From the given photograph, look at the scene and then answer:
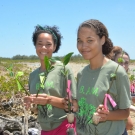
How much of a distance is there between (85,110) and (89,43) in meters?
0.47

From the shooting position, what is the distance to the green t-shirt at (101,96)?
71.7 inches

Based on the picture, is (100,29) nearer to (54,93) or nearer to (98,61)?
(98,61)

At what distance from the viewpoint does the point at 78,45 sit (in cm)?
195

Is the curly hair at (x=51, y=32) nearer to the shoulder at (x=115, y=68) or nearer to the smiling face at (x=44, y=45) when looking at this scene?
the smiling face at (x=44, y=45)

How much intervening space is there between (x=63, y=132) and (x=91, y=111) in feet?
1.79

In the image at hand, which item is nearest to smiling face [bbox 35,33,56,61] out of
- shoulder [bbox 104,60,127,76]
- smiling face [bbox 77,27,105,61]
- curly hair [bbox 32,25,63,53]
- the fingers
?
curly hair [bbox 32,25,63,53]

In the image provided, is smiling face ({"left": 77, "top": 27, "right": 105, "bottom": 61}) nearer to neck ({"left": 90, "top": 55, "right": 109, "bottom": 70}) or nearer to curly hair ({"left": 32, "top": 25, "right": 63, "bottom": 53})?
neck ({"left": 90, "top": 55, "right": 109, "bottom": 70})

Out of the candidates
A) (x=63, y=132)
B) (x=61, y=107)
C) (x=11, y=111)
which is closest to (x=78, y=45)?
(x=61, y=107)

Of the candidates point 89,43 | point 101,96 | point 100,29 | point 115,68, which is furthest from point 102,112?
point 100,29

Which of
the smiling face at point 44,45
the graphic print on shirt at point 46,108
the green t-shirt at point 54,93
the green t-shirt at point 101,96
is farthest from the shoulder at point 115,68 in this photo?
the smiling face at point 44,45

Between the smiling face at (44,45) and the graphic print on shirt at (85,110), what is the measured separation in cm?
61

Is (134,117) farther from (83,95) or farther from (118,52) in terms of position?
(83,95)

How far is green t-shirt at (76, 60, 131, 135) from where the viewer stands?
1821 millimetres

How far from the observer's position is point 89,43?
6.19ft
